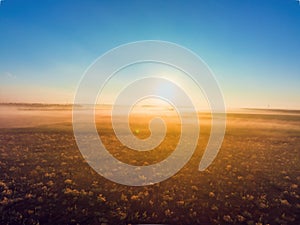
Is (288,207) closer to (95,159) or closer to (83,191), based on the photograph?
(83,191)

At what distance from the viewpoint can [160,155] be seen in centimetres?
1922

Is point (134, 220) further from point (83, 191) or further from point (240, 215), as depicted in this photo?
point (240, 215)

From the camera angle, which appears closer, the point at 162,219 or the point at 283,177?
the point at 162,219

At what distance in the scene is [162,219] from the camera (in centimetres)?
846

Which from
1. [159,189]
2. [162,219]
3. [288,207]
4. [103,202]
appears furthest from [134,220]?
[288,207]

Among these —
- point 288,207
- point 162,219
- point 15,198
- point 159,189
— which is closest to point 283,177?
point 288,207

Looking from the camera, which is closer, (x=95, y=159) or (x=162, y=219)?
(x=162, y=219)

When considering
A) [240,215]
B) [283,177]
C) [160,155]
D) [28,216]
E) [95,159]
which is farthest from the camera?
[160,155]

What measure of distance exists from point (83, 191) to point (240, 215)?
7.00m

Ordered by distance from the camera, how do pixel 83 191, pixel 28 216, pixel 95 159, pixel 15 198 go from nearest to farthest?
1. pixel 28 216
2. pixel 15 198
3. pixel 83 191
4. pixel 95 159

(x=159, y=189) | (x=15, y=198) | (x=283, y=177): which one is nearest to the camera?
(x=15, y=198)

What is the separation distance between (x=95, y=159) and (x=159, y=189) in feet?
24.4

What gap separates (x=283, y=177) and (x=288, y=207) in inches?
187

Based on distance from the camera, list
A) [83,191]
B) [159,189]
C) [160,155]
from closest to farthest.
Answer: [83,191] → [159,189] → [160,155]
